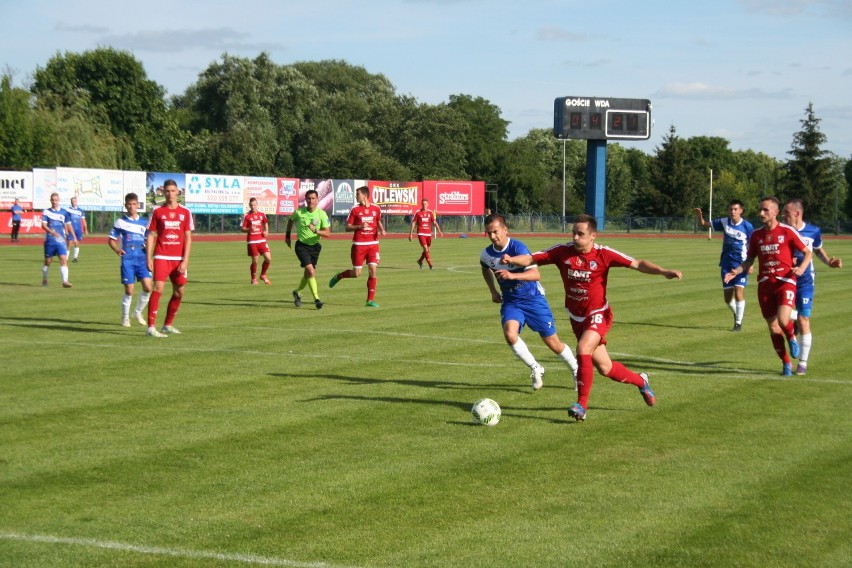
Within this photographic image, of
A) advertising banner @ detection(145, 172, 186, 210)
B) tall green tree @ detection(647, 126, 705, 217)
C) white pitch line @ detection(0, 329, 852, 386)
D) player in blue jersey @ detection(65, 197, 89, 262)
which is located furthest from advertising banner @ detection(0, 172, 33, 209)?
tall green tree @ detection(647, 126, 705, 217)

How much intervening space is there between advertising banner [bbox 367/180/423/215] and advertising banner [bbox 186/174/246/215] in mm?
12201

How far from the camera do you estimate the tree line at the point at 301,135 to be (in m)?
73.8

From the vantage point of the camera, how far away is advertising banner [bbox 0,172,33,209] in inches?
2201

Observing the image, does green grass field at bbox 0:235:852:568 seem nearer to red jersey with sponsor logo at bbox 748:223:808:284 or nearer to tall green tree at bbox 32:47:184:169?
red jersey with sponsor logo at bbox 748:223:808:284

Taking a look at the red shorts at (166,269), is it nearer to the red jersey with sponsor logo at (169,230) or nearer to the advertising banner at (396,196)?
the red jersey with sponsor logo at (169,230)

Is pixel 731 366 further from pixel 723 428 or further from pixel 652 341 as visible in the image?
pixel 723 428

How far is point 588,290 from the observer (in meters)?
10.6

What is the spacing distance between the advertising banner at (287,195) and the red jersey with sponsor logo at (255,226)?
→ 140ft

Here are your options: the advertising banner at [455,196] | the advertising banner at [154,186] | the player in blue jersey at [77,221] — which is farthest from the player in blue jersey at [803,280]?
the advertising banner at [455,196]

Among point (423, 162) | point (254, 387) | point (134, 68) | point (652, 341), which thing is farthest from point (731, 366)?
point (423, 162)

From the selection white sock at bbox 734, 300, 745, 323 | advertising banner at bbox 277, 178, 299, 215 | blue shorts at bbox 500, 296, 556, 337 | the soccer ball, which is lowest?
the soccer ball

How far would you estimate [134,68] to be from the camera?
92.8 m

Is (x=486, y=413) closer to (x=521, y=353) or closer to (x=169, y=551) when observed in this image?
(x=521, y=353)

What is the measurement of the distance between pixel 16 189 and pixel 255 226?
3197 centimetres
